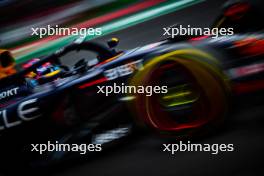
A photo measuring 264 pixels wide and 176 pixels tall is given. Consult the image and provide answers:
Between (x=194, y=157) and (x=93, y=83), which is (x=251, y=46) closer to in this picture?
(x=194, y=157)

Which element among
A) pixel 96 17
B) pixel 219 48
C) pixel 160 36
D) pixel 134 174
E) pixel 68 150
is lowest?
pixel 134 174

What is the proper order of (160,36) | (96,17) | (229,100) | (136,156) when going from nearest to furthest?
1. (229,100)
2. (136,156)
3. (160,36)
4. (96,17)

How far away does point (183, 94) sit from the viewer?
291cm

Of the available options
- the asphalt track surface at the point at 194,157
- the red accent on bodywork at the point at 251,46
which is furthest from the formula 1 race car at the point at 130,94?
the asphalt track surface at the point at 194,157

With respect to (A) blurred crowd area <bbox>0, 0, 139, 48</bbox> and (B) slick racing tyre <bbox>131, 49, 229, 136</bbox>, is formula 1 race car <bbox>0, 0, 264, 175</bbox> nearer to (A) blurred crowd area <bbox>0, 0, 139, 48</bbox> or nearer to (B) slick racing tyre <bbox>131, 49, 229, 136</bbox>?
(B) slick racing tyre <bbox>131, 49, 229, 136</bbox>

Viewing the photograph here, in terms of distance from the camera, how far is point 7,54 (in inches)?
171

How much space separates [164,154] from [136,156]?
0.29 metres

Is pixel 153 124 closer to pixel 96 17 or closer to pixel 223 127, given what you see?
pixel 223 127

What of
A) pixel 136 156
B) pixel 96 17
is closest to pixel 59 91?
pixel 136 156

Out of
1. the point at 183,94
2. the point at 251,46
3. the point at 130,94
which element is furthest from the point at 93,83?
the point at 251,46

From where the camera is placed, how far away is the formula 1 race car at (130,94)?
278 centimetres

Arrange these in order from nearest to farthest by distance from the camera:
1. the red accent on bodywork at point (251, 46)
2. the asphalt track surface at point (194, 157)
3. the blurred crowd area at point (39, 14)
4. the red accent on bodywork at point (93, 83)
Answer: the asphalt track surface at point (194, 157)
the red accent on bodywork at point (251, 46)
the red accent on bodywork at point (93, 83)
the blurred crowd area at point (39, 14)

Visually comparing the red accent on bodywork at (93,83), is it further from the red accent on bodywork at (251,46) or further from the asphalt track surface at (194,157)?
the red accent on bodywork at (251,46)

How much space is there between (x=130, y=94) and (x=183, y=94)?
1.58ft
